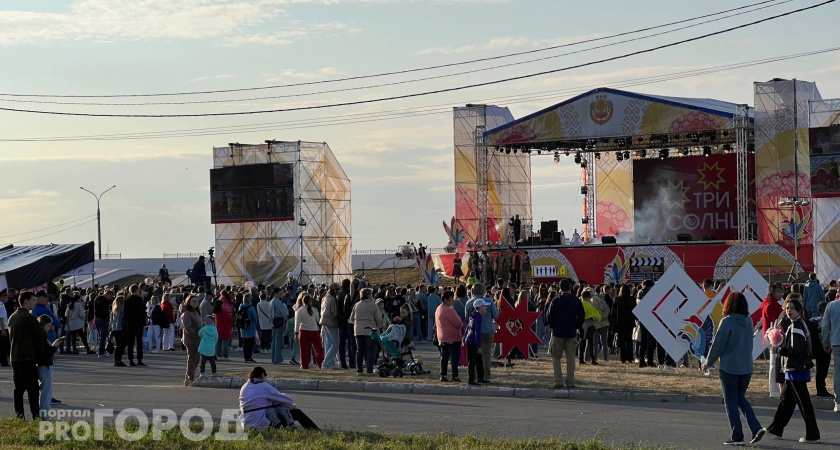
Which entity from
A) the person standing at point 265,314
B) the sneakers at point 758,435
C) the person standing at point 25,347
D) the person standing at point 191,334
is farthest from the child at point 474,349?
the person standing at point 265,314

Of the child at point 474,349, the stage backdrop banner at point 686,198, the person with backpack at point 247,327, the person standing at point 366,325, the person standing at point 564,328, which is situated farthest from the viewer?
the stage backdrop banner at point 686,198

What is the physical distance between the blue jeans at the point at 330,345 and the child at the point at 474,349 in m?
4.14

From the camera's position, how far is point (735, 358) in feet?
38.1

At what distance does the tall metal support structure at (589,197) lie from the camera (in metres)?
53.5

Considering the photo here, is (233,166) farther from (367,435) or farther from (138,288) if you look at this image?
(367,435)

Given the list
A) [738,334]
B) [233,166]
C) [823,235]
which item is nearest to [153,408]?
[738,334]

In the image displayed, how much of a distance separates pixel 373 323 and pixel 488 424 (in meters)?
6.76

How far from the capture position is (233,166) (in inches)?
2013

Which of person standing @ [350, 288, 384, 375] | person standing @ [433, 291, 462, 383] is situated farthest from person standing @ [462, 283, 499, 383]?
person standing @ [350, 288, 384, 375]

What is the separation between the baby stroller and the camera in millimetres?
19656

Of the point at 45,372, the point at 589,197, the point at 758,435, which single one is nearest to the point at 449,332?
the point at 45,372

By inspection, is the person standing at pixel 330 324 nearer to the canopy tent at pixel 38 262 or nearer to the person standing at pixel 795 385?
the person standing at pixel 795 385

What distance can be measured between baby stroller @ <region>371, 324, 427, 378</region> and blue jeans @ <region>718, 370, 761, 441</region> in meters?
8.66

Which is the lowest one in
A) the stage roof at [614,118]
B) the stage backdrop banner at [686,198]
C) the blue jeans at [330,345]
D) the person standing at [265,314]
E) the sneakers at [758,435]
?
the sneakers at [758,435]
